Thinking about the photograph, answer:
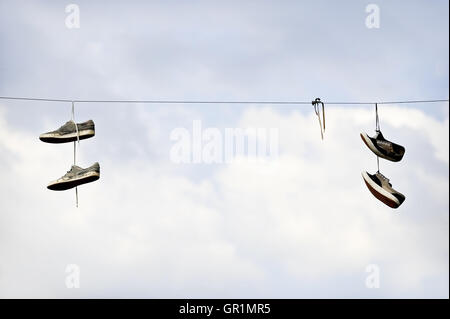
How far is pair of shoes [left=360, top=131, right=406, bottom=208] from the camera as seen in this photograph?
445 inches

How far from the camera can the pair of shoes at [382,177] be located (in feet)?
37.1

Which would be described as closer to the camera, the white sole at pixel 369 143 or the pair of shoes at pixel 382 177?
the pair of shoes at pixel 382 177

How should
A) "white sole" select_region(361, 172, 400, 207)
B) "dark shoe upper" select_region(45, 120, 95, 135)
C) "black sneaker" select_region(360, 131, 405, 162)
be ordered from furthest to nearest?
"black sneaker" select_region(360, 131, 405, 162) < "dark shoe upper" select_region(45, 120, 95, 135) < "white sole" select_region(361, 172, 400, 207)

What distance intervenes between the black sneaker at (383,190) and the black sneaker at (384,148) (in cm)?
28

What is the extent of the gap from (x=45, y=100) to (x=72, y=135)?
925 millimetres

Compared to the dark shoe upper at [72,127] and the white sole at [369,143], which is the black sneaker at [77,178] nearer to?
the dark shoe upper at [72,127]

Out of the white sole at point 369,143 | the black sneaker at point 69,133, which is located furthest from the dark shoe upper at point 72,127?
the white sole at point 369,143

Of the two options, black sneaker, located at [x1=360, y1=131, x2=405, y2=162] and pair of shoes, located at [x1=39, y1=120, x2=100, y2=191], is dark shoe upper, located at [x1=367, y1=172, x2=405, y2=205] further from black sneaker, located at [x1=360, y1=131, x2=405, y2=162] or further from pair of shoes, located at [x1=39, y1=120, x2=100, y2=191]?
pair of shoes, located at [x1=39, y1=120, x2=100, y2=191]

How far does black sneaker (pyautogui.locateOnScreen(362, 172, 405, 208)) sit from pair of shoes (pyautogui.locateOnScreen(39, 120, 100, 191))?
3.34 metres

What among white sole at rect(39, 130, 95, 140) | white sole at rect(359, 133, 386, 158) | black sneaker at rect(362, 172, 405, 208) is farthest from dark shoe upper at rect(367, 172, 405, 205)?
white sole at rect(39, 130, 95, 140)
